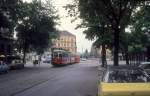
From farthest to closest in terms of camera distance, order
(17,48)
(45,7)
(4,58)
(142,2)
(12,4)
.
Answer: (17,48) < (45,7) < (4,58) < (12,4) < (142,2)

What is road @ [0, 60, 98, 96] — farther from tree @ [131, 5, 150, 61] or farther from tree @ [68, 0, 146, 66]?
tree @ [131, 5, 150, 61]

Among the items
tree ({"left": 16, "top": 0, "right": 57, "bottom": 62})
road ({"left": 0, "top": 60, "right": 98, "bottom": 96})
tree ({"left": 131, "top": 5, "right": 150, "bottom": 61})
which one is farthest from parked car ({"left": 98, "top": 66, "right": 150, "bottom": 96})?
tree ({"left": 16, "top": 0, "right": 57, "bottom": 62})

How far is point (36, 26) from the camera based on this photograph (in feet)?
234

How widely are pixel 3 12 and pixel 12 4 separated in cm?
232

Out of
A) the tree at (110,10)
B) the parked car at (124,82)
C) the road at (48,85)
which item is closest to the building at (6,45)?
the road at (48,85)

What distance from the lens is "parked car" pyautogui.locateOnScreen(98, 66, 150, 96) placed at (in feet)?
39.7

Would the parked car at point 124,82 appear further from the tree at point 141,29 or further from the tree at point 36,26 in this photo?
the tree at point 36,26

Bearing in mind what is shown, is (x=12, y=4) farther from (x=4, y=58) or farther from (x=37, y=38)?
(x=37, y=38)

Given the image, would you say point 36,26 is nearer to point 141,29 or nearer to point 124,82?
point 141,29

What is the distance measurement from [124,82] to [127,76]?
453 millimetres

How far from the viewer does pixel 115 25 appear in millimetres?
34000

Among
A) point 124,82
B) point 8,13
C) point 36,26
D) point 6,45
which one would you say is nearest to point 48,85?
point 124,82

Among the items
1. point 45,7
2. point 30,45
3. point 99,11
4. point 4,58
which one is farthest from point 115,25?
point 30,45

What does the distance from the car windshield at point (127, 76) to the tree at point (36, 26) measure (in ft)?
182
